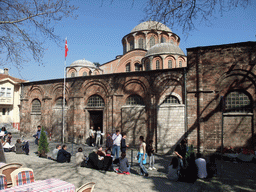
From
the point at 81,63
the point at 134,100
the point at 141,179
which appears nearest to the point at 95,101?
the point at 134,100

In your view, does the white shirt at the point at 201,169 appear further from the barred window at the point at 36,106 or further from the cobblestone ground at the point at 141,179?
the barred window at the point at 36,106

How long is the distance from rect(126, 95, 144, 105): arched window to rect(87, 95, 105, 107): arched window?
2.29 metres

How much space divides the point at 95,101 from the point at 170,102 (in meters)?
6.08

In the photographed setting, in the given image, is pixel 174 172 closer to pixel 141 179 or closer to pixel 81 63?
pixel 141 179

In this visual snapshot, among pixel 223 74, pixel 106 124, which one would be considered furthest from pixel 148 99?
pixel 223 74

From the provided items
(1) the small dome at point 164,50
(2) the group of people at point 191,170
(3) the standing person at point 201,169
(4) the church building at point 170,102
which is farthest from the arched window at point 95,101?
(1) the small dome at point 164,50

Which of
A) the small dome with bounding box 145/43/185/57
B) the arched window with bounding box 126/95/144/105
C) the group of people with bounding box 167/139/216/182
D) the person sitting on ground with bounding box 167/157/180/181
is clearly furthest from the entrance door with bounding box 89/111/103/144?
the small dome with bounding box 145/43/185/57

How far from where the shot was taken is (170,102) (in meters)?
13.1

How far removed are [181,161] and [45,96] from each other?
559 inches

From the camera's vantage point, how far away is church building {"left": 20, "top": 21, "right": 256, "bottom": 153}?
1148cm

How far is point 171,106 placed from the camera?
1274 cm

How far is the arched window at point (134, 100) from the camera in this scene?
14062mm

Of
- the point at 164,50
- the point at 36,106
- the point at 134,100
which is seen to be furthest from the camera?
the point at 164,50

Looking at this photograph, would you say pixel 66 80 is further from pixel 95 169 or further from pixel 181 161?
pixel 181 161
